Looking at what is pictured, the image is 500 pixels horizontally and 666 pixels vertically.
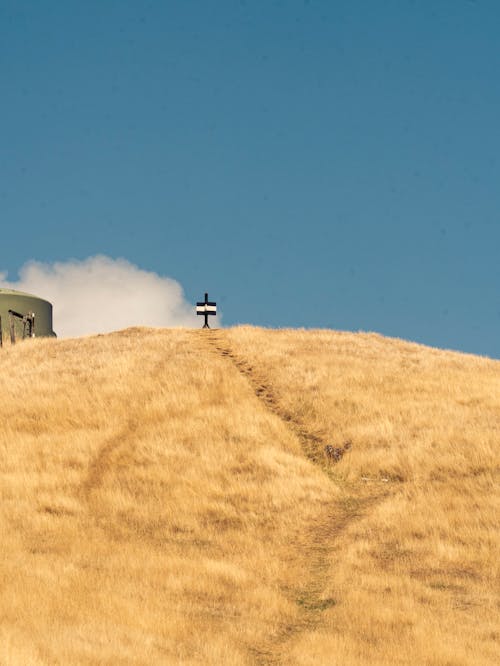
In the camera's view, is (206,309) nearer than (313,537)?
No

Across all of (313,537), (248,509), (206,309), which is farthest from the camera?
(206,309)

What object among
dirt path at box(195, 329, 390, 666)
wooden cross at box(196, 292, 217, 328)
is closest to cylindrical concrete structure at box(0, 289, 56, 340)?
wooden cross at box(196, 292, 217, 328)

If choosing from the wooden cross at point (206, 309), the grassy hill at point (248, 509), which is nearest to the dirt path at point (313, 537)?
the grassy hill at point (248, 509)

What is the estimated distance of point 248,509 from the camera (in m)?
19.9

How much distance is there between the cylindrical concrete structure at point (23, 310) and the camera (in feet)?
176

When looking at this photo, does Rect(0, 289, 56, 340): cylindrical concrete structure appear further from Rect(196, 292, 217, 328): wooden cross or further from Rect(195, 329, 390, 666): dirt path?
Rect(195, 329, 390, 666): dirt path

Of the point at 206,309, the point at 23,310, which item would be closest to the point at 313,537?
the point at 206,309

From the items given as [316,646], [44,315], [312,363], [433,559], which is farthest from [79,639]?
[44,315]

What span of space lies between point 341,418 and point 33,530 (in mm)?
12516

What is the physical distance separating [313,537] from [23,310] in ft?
134

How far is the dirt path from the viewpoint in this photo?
12.7m

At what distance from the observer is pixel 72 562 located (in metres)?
15.1

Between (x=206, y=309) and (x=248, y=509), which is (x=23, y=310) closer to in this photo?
(x=206, y=309)

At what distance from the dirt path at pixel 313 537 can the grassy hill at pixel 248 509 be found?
2.2 inches
